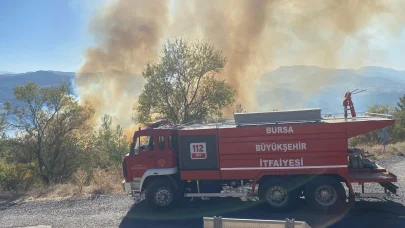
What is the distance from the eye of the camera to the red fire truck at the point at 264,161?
8.49 metres

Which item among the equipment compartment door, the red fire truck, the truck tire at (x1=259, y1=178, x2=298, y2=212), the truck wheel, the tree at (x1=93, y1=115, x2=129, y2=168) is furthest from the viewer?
the tree at (x1=93, y1=115, x2=129, y2=168)

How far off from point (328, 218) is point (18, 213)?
939 centimetres

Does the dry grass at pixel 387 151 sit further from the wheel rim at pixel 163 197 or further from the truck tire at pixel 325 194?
the wheel rim at pixel 163 197

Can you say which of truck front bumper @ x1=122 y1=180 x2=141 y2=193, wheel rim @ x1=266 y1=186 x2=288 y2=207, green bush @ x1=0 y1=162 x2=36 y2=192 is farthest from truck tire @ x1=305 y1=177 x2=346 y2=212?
green bush @ x1=0 y1=162 x2=36 y2=192

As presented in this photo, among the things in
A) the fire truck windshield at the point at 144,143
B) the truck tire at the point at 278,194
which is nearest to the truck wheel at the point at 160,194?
the fire truck windshield at the point at 144,143

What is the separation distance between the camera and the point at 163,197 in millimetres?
9625

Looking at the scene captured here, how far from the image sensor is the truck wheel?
958 centimetres

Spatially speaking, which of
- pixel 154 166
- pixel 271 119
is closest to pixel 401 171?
pixel 271 119

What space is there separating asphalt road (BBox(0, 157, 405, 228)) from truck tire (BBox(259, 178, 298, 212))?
236 millimetres

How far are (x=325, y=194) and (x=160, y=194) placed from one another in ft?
15.2

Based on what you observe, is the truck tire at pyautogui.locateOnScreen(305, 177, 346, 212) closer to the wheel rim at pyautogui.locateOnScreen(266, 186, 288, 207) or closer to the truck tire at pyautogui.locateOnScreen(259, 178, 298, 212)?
the truck tire at pyautogui.locateOnScreen(259, 178, 298, 212)

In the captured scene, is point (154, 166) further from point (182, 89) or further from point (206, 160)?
point (182, 89)

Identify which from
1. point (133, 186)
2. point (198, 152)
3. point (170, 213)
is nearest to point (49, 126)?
point (133, 186)

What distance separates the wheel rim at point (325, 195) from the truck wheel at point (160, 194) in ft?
13.1
